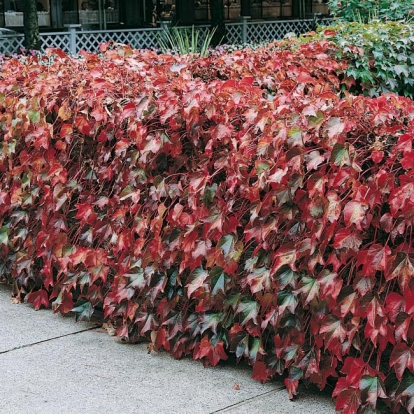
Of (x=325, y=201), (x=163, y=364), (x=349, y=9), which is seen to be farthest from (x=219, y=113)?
(x=349, y=9)

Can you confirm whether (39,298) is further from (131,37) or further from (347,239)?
(131,37)

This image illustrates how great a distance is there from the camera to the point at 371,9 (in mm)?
13383

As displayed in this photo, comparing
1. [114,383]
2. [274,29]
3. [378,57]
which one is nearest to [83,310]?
[114,383]

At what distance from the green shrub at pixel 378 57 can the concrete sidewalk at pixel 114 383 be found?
371 centimetres

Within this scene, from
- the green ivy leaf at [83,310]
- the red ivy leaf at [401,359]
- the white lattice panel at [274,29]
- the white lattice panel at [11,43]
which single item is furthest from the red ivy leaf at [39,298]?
the white lattice panel at [274,29]

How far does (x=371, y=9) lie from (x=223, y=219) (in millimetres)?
9846

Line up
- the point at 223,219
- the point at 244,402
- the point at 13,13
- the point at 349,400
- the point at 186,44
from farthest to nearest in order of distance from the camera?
the point at 13,13 < the point at 186,44 < the point at 223,219 < the point at 244,402 < the point at 349,400

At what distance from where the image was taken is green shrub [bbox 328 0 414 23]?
12867 millimetres

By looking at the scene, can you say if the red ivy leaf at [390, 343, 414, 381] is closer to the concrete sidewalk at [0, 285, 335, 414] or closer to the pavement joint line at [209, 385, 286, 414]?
the concrete sidewalk at [0, 285, 335, 414]

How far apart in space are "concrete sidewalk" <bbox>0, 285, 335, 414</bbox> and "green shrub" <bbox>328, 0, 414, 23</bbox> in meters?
8.41

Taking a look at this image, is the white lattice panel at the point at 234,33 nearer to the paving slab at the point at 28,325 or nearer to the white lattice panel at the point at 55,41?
the white lattice panel at the point at 55,41

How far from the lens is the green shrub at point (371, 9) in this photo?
12.9 m

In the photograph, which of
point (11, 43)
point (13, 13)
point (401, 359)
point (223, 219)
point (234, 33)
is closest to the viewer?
point (401, 359)

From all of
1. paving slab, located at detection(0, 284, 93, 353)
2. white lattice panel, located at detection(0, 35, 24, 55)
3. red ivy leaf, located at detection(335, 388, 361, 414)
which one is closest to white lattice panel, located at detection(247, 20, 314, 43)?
white lattice panel, located at detection(0, 35, 24, 55)
